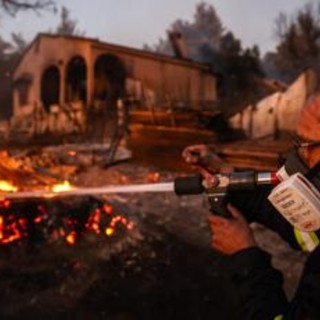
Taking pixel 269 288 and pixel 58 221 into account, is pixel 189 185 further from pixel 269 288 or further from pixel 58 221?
pixel 58 221

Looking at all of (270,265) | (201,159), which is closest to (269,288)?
(270,265)

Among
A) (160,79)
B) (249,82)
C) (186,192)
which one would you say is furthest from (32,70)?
(186,192)

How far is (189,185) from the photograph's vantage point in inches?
111

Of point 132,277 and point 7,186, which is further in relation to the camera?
point 7,186

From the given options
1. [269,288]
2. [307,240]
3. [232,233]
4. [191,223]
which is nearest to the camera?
[269,288]

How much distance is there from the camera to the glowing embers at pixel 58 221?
6.57m

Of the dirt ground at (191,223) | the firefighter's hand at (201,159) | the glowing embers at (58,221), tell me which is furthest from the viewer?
the dirt ground at (191,223)

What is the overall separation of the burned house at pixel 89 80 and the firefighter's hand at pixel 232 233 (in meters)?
22.0

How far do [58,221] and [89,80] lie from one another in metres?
19.9

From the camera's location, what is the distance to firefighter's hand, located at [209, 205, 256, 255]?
99.2 inches

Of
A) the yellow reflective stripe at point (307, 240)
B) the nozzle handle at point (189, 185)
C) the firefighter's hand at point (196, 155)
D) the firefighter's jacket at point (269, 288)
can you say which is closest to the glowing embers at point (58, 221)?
the firefighter's hand at point (196, 155)

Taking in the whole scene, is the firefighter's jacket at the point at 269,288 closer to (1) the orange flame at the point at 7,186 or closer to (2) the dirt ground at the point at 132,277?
(2) the dirt ground at the point at 132,277

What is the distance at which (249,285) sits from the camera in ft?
7.80

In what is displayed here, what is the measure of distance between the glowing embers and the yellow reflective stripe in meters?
4.37
